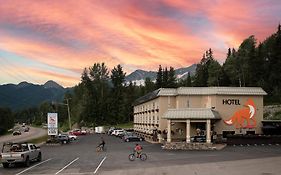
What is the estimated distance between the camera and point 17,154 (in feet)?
99.2

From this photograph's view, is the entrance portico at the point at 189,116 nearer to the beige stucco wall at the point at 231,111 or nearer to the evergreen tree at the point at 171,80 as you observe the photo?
the beige stucco wall at the point at 231,111

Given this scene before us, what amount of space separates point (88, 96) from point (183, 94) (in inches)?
Result: 3207

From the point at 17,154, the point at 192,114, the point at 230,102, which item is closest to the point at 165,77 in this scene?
the point at 230,102

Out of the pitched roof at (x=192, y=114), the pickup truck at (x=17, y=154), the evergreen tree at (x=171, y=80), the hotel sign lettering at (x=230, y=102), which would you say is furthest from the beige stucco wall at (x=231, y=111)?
the evergreen tree at (x=171, y=80)

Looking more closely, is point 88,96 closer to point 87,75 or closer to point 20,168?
point 87,75

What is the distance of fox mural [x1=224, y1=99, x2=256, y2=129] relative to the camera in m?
61.1

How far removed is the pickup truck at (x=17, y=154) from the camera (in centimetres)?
3012

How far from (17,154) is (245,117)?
3953 cm

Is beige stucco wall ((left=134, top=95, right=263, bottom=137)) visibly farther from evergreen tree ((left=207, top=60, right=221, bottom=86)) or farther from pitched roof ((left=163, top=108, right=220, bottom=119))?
evergreen tree ((left=207, top=60, right=221, bottom=86))

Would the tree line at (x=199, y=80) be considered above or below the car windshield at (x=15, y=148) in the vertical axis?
above

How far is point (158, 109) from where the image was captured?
2707 inches

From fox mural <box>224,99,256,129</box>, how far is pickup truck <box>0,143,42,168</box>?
35451mm

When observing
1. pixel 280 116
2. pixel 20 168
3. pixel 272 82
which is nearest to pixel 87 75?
pixel 272 82

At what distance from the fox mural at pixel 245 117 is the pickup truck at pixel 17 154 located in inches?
1396
